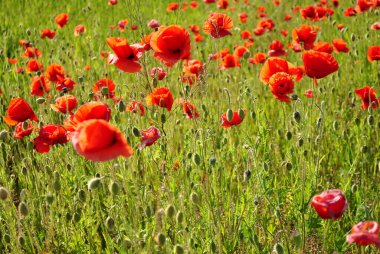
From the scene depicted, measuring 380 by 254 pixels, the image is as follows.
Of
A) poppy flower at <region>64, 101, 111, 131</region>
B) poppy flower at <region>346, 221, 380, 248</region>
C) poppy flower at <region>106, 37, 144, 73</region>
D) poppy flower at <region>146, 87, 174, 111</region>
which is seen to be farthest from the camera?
poppy flower at <region>146, 87, 174, 111</region>

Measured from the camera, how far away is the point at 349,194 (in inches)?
97.7

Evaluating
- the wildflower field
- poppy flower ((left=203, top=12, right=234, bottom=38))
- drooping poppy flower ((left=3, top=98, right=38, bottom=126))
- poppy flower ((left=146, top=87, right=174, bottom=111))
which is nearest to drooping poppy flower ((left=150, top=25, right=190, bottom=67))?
the wildflower field

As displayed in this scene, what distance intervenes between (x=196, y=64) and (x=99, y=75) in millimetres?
1784

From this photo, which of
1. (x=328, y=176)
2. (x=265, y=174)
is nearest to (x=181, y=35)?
(x=265, y=174)

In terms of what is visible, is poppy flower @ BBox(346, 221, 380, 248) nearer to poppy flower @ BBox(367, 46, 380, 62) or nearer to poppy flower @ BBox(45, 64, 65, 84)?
poppy flower @ BBox(367, 46, 380, 62)

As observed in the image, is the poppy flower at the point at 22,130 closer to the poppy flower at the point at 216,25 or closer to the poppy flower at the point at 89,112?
the poppy flower at the point at 89,112

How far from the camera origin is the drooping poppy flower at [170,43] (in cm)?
197

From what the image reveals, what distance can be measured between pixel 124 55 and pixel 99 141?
30.9 inches

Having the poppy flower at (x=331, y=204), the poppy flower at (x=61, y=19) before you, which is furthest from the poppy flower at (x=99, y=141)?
the poppy flower at (x=61, y=19)

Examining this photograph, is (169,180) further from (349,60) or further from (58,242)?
(349,60)

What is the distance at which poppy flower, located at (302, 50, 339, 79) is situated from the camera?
6.73 ft

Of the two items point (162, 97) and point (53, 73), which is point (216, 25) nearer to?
point (162, 97)

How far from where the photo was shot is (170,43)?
1.99 metres

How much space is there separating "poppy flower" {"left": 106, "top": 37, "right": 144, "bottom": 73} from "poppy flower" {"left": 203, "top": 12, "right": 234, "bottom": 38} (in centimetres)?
52
